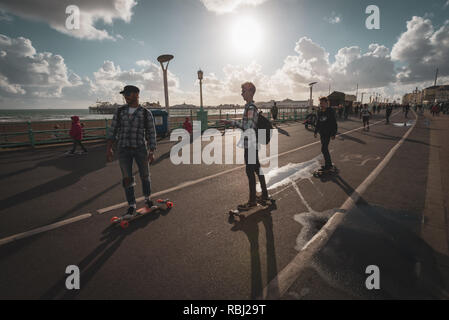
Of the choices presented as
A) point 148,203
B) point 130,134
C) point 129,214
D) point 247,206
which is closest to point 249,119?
point 247,206

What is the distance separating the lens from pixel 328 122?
20.0ft

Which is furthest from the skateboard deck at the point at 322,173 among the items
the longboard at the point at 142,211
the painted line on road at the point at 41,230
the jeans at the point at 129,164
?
the painted line on road at the point at 41,230

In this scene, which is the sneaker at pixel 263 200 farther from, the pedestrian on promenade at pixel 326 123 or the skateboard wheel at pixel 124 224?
the pedestrian on promenade at pixel 326 123

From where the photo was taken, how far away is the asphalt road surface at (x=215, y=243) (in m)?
2.15

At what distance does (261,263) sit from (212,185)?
297 centimetres

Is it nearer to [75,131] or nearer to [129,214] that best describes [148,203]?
[129,214]

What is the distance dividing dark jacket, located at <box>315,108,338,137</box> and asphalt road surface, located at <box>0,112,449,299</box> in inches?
54.7

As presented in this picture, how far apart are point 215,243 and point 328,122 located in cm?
497

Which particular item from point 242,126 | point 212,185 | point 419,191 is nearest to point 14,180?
point 212,185

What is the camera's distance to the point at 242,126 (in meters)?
3.60

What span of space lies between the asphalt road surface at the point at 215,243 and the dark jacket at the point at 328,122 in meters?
1.39

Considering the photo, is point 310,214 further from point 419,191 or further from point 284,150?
point 284,150

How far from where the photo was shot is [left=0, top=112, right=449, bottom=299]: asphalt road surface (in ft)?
7.06

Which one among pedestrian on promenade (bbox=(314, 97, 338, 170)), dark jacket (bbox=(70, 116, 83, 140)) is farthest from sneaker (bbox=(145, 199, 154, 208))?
dark jacket (bbox=(70, 116, 83, 140))
